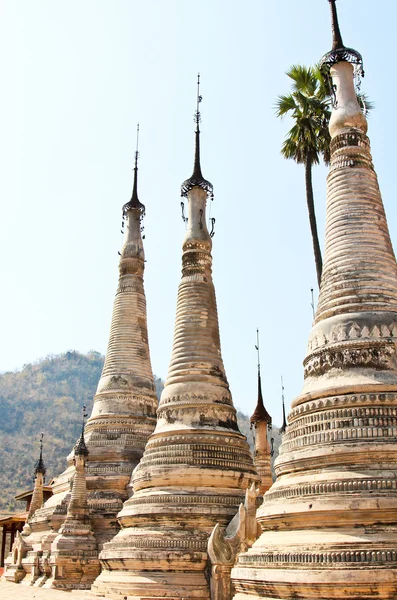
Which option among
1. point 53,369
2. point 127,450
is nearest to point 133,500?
point 127,450

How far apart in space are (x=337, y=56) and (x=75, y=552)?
638 inches

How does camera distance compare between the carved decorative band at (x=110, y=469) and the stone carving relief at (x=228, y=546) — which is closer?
the stone carving relief at (x=228, y=546)

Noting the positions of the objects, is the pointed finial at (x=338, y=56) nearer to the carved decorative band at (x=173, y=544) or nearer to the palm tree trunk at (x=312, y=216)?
the palm tree trunk at (x=312, y=216)

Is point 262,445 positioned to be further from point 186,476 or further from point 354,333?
point 354,333

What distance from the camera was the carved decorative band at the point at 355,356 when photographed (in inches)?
498

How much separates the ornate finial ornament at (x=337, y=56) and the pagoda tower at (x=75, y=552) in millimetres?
14959

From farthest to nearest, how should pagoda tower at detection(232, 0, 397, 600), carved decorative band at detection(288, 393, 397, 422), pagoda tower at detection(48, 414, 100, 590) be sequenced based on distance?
pagoda tower at detection(48, 414, 100, 590)
carved decorative band at detection(288, 393, 397, 422)
pagoda tower at detection(232, 0, 397, 600)

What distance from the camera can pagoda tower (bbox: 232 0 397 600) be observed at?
34.6ft

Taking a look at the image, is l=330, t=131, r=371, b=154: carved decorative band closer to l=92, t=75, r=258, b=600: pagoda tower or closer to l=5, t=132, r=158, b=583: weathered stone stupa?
l=92, t=75, r=258, b=600: pagoda tower

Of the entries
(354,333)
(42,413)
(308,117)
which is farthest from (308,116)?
(42,413)

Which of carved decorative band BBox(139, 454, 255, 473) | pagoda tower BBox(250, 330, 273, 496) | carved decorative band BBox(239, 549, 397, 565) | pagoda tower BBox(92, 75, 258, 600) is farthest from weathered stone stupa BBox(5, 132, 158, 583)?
carved decorative band BBox(239, 549, 397, 565)

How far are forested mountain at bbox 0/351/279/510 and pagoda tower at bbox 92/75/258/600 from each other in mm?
64032

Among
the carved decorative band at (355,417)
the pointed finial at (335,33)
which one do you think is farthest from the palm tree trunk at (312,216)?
the carved decorative band at (355,417)

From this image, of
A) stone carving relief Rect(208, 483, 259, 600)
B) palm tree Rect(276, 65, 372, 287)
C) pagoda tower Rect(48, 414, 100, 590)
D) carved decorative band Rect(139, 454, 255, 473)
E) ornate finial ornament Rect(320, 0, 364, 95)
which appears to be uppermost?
palm tree Rect(276, 65, 372, 287)
